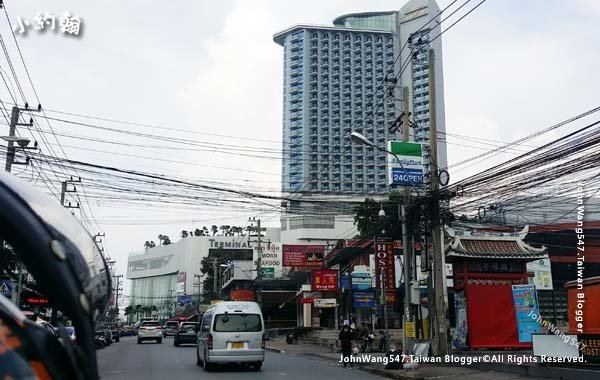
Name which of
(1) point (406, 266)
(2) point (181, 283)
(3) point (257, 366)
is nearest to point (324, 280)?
(1) point (406, 266)

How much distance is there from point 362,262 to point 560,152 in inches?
1130

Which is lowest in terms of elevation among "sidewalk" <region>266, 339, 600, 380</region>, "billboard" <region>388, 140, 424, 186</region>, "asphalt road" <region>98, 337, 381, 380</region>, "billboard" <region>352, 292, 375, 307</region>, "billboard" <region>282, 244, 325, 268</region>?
"asphalt road" <region>98, 337, 381, 380</region>

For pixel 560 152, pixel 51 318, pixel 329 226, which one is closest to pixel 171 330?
pixel 329 226

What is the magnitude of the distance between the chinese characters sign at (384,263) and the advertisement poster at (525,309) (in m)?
4.55

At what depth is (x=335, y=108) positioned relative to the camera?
173 feet

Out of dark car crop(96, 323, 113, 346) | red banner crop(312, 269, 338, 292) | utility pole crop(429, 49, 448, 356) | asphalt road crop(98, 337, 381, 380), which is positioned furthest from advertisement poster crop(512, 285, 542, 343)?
red banner crop(312, 269, 338, 292)

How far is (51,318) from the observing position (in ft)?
7.32

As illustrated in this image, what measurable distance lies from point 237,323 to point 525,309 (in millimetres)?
9906

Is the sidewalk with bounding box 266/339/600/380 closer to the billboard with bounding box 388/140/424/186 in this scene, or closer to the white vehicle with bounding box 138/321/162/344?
the billboard with bounding box 388/140/424/186

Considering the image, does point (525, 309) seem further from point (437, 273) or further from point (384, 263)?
point (384, 263)

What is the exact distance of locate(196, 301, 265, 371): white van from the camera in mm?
17062

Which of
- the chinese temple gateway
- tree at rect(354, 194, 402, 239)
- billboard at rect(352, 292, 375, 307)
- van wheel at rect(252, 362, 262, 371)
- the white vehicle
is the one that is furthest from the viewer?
the white vehicle

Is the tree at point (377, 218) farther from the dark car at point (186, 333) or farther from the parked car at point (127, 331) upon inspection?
the parked car at point (127, 331)

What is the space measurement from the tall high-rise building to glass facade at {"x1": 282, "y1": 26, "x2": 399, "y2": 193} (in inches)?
2.5
